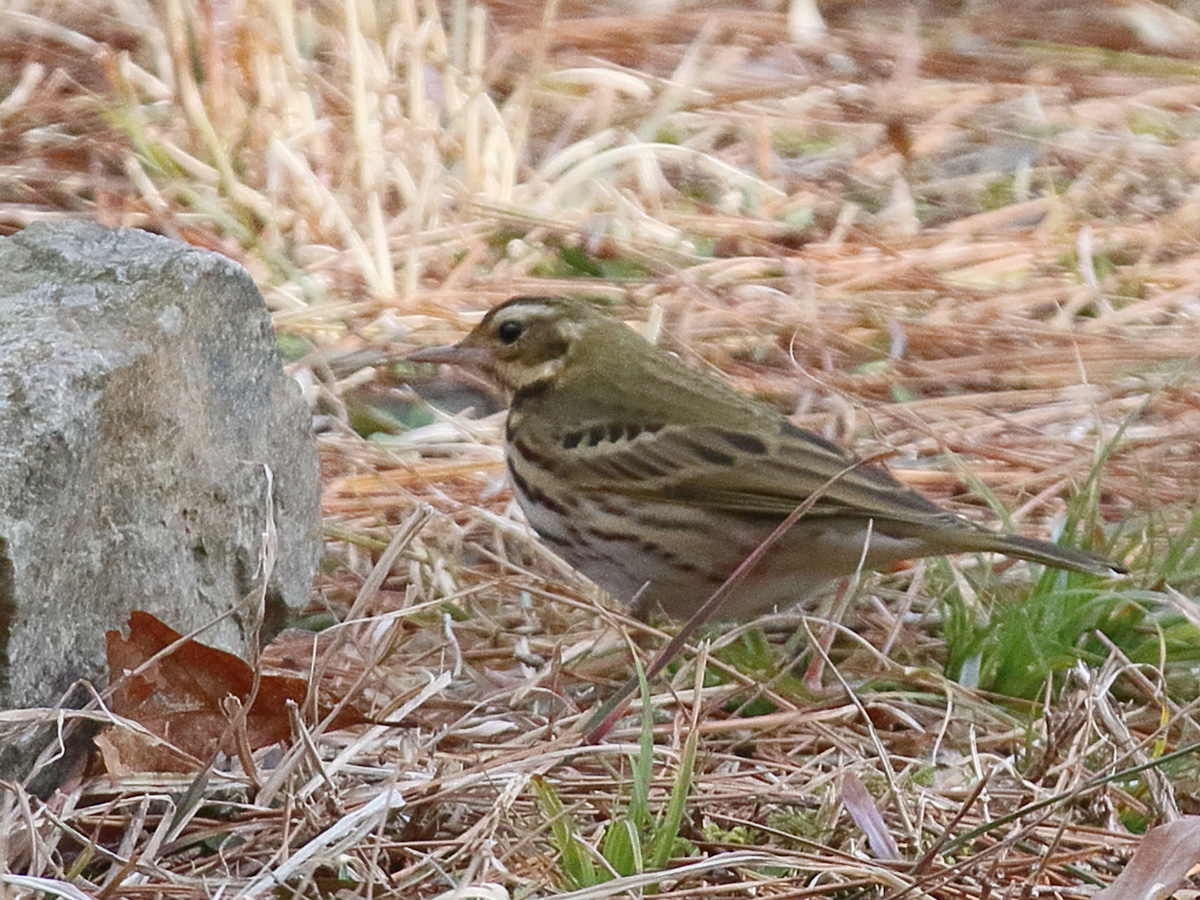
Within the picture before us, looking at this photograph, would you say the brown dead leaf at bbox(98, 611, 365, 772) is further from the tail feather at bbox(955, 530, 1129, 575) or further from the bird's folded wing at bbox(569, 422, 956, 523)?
the tail feather at bbox(955, 530, 1129, 575)

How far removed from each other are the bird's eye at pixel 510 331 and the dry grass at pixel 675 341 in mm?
450

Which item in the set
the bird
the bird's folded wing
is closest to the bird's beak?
the bird

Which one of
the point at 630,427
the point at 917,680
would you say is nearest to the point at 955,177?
the point at 630,427

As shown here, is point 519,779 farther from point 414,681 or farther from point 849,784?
point 414,681

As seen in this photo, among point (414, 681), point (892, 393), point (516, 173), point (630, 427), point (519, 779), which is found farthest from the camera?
point (516, 173)

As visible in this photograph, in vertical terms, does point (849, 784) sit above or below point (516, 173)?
above

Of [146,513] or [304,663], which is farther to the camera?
[304,663]

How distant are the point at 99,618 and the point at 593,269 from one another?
355 centimetres

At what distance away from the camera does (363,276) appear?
20.0ft

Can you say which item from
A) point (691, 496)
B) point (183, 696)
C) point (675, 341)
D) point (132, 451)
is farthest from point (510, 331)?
point (183, 696)

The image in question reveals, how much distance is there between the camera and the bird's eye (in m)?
4.70

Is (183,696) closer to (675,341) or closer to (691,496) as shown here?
(691,496)

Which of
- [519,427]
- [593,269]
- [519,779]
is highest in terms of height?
[519,779]

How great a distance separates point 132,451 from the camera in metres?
3.11
